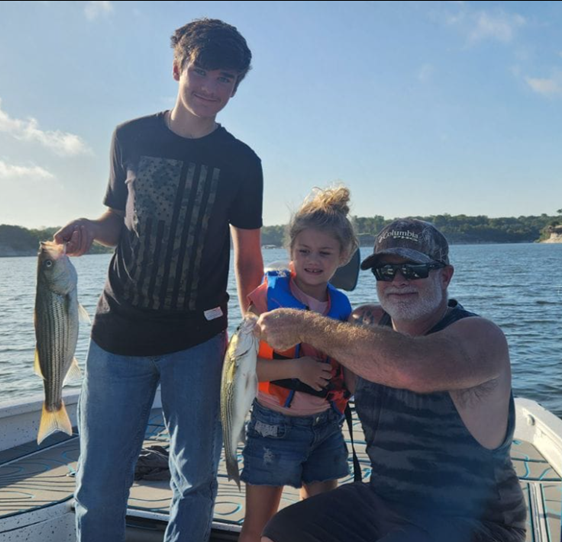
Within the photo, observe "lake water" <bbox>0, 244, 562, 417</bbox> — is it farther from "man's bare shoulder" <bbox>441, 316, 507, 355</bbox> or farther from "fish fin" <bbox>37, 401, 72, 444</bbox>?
"man's bare shoulder" <bbox>441, 316, 507, 355</bbox>

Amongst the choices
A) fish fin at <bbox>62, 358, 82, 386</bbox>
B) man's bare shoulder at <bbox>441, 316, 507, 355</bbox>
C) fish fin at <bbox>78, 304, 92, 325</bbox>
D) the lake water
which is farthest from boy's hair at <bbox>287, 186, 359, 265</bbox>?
the lake water

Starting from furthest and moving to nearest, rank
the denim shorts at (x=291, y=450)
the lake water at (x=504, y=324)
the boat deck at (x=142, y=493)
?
the lake water at (x=504, y=324)
the boat deck at (x=142, y=493)
the denim shorts at (x=291, y=450)

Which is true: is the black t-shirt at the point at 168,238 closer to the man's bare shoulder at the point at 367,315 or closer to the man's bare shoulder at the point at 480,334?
the man's bare shoulder at the point at 367,315

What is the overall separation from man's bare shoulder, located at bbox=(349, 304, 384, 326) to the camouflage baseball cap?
34 centimetres

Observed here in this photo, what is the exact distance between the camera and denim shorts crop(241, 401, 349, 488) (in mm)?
3156

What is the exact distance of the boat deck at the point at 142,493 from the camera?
3.80 metres

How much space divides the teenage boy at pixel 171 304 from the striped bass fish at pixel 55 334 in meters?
0.13

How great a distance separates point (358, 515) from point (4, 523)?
2.34 m

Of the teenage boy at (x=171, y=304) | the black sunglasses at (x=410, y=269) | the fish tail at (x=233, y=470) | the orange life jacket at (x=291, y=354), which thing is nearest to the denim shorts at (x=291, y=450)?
the orange life jacket at (x=291, y=354)

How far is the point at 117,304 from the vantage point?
A: 9.87 ft

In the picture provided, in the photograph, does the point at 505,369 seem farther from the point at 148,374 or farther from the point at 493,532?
the point at 148,374

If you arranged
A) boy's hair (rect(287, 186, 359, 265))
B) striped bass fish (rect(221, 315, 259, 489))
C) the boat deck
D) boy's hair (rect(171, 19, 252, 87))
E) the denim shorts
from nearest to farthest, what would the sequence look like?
striped bass fish (rect(221, 315, 259, 489)), boy's hair (rect(171, 19, 252, 87)), the denim shorts, boy's hair (rect(287, 186, 359, 265)), the boat deck

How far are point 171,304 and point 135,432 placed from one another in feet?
2.36

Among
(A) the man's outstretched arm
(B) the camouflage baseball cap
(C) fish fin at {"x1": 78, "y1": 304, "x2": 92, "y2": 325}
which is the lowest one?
(A) the man's outstretched arm
